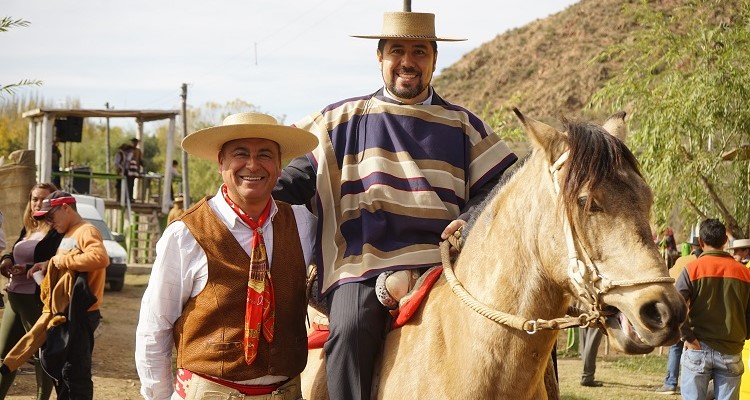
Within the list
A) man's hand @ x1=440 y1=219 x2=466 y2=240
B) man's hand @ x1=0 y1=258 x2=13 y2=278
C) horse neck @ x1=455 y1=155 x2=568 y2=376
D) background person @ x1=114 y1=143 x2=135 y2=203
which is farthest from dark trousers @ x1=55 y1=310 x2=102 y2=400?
background person @ x1=114 y1=143 x2=135 y2=203

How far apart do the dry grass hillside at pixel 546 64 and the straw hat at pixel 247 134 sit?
50690mm

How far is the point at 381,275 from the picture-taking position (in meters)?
3.77

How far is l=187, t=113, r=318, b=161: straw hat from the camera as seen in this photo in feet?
12.1

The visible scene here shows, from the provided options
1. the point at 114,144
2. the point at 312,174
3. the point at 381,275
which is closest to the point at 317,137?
the point at 312,174

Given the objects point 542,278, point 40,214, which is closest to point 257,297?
point 542,278

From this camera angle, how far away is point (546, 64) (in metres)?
63.7

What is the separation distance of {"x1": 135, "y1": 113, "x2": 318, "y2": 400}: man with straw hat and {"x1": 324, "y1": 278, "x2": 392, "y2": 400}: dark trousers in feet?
0.48

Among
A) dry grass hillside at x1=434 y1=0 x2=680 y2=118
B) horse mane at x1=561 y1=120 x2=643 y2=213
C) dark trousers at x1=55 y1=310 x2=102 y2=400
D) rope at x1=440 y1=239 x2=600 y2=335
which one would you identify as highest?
dry grass hillside at x1=434 y1=0 x2=680 y2=118

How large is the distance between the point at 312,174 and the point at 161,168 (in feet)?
187

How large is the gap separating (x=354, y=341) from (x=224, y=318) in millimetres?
555

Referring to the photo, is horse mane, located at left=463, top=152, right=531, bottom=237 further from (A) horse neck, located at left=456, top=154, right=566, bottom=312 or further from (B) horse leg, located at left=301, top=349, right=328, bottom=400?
(B) horse leg, located at left=301, top=349, right=328, bottom=400

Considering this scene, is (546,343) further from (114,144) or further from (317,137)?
(114,144)

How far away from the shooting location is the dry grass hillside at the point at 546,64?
187 ft

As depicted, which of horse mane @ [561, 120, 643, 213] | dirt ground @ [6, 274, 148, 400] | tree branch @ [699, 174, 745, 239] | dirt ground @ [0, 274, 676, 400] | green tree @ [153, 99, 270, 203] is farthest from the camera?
green tree @ [153, 99, 270, 203]
